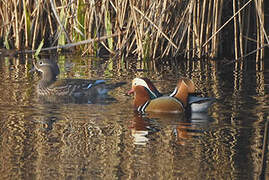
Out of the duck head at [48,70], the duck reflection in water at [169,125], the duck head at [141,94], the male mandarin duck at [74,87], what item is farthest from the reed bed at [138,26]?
the duck reflection in water at [169,125]

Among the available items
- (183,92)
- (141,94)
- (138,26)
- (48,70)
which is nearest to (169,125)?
(183,92)

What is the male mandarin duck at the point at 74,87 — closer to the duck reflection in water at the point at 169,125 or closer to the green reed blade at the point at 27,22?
the duck reflection in water at the point at 169,125

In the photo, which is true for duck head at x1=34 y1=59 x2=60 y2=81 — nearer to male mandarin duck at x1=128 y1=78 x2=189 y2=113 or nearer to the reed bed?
the reed bed

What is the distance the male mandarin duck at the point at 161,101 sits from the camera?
7.62 metres

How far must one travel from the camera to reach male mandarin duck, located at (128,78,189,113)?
25.0 ft

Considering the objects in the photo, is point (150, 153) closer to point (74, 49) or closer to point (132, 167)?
point (132, 167)

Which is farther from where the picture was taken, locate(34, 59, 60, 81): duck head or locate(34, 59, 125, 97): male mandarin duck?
locate(34, 59, 60, 81): duck head

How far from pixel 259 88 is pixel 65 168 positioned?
454 centimetres

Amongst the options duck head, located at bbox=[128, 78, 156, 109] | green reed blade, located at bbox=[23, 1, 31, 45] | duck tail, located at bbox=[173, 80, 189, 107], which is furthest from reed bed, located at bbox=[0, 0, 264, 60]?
duck tail, located at bbox=[173, 80, 189, 107]

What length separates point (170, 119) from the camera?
7383mm

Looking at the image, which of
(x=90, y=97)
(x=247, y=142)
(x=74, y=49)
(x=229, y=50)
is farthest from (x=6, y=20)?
(x=247, y=142)

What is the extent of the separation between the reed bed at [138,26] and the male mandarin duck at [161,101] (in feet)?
10.7

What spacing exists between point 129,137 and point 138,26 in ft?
18.4

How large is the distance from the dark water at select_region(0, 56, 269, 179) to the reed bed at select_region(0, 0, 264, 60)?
6.14 feet
